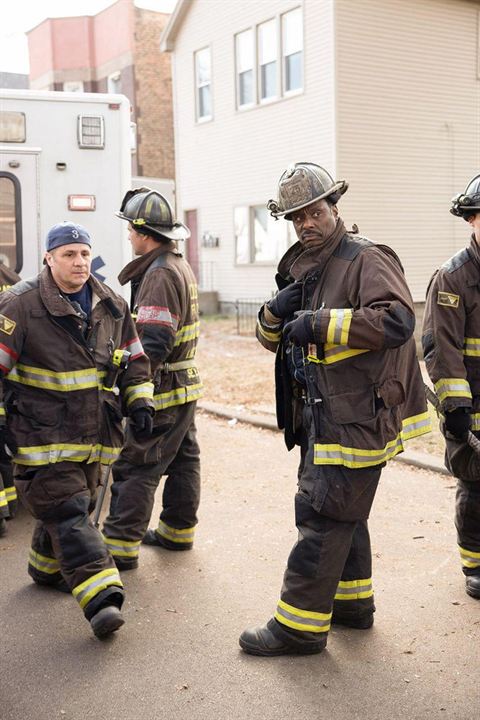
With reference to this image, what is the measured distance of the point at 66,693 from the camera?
11.6 feet

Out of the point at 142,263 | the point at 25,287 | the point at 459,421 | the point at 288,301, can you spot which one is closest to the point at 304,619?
the point at 459,421

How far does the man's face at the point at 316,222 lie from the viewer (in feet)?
12.4

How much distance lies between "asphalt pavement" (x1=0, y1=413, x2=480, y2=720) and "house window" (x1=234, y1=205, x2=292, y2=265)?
13.8m

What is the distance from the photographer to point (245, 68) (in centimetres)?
1970

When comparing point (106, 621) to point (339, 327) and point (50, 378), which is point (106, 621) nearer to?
point (50, 378)

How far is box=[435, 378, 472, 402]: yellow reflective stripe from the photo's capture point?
421 cm

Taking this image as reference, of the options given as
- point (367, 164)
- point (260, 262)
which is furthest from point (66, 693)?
point (260, 262)

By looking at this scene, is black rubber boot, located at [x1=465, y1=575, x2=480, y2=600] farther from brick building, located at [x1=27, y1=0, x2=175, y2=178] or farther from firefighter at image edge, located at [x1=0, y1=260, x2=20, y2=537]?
brick building, located at [x1=27, y1=0, x2=175, y2=178]

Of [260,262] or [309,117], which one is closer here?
[309,117]

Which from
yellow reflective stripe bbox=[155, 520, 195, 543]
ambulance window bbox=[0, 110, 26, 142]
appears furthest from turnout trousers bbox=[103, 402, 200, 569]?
ambulance window bbox=[0, 110, 26, 142]

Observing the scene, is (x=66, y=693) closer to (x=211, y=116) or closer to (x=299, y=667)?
(x=299, y=667)

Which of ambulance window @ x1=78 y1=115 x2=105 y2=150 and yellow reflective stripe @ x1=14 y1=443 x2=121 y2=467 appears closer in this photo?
yellow reflective stripe @ x1=14 y1=443 x2=121 y2=467

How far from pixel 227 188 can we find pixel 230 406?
11672 mm

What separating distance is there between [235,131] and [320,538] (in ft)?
57.2
